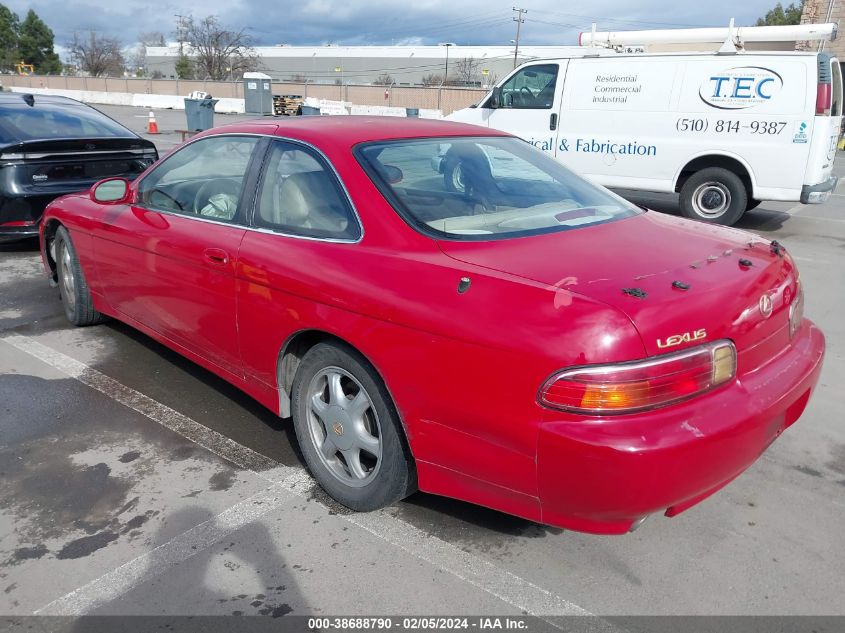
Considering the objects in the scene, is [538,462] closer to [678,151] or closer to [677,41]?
[678,151]

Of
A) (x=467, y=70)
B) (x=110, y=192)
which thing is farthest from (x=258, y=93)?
(x=467, y=70)

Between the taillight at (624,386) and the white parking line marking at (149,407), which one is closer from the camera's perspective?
the taillight at (624,386)

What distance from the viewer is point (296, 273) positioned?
289 centimetres

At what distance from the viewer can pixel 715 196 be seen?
9.05 m

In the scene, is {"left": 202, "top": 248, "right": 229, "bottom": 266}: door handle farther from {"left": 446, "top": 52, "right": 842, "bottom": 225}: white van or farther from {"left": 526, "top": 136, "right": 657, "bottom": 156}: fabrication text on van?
{"left": 446, "top": 52, "right": 842, "bottom": 225}: white van

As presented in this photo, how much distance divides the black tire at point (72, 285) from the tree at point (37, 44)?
90.8 m

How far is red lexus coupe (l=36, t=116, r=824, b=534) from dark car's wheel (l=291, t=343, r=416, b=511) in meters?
0.01

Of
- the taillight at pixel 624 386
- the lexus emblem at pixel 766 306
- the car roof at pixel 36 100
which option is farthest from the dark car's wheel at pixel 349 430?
the car roof at pixel 36 100

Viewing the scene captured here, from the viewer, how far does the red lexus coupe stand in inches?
83.7

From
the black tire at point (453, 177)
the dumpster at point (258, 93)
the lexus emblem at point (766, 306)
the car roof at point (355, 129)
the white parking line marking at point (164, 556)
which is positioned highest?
the dumpster at point (258, 93)

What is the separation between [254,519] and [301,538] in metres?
0.25

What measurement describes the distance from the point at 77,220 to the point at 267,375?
2288 millimetres

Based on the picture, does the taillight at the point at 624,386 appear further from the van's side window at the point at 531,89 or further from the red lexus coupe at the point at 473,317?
the van's side window at the point at 531,89

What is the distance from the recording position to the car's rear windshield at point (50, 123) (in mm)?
6887
